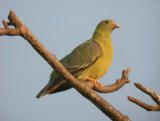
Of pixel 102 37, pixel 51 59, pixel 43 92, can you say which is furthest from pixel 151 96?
pixel 102 37

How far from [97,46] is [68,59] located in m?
0.60

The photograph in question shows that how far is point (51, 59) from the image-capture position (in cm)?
318

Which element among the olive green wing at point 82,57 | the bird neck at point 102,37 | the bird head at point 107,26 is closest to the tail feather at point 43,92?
the olive green wing at point 82,57

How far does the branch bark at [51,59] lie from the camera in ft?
10.0

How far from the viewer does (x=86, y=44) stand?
5574 mm

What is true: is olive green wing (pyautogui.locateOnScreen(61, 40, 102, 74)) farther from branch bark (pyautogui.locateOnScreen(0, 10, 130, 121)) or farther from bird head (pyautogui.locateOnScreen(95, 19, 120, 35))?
branch bark (pyautogui.locateOnScreen(0, 10, 130, 121))

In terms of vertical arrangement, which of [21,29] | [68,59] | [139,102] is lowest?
[139,102]

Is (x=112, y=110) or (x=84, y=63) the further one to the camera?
(x=84, y=63)

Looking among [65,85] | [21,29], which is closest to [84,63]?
[65,85]

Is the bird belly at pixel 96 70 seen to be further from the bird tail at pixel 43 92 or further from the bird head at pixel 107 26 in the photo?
the bird head at pixel 107 26

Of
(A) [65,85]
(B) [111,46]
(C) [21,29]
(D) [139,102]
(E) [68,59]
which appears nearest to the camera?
(C) [21,29]

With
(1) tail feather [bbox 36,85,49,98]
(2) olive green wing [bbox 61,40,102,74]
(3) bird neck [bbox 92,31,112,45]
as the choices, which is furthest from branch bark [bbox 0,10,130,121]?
(3) bird neck [bbox 92,31,112,45]

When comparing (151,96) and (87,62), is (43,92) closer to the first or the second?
(87,62)

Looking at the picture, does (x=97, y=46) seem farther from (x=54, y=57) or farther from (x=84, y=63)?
(x=54, y=57)
